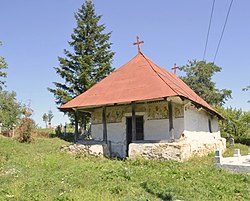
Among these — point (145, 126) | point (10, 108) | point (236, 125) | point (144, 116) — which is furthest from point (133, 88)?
point (10, 108)

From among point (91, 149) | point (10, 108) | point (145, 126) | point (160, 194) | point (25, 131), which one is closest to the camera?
point (160, 194)

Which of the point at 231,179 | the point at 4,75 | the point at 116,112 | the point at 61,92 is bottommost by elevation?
the point at 231,179

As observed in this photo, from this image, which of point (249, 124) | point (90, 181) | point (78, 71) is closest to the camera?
point (90, 181)

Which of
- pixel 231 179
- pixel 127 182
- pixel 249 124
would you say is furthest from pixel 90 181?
pixel 249 124

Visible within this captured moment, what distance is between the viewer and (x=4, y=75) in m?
22.2

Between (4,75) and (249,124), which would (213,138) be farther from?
(4,75)

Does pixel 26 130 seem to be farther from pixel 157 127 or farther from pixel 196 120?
pixel 196 120

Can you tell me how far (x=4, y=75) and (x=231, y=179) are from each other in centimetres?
2008

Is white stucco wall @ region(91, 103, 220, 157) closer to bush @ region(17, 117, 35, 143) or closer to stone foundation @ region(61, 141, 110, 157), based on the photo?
stone foundation @ region(61, 141, 110, 157)

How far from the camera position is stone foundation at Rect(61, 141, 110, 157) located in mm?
12727

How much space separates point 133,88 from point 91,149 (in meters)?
3.63

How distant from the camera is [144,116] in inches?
535

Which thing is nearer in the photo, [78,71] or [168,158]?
[168,158]

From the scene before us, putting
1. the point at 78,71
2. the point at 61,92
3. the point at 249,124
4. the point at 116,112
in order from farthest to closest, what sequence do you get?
the point at 249,124 → the point at 78,71 → the point at 61,92 → the point at 116,112
